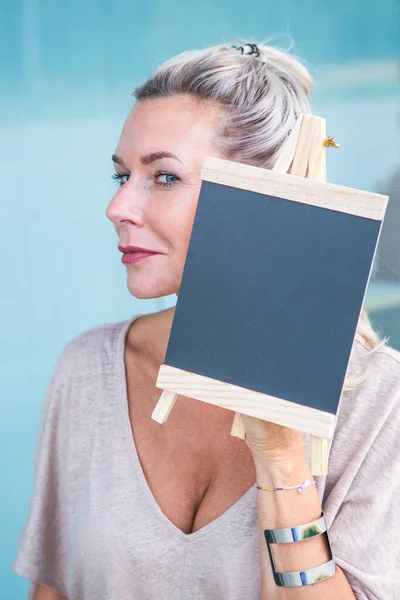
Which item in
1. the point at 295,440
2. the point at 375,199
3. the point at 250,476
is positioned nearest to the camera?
the point at 375,199

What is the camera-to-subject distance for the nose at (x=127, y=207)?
4.67 ft

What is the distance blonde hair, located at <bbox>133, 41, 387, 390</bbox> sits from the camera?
4.79ft

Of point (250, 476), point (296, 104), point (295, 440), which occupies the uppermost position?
point (296, 104)

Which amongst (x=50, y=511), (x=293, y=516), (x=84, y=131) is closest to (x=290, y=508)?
(x=293, y=516)

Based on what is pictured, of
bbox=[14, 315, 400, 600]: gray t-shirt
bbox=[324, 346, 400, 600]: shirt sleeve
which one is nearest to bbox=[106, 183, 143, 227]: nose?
bbox=[14, 315, 400, 600]: gray t-shirt

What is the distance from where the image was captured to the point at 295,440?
1263mm

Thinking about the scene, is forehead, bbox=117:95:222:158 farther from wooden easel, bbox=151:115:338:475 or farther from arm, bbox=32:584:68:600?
arm, bbox=32:584:68:600

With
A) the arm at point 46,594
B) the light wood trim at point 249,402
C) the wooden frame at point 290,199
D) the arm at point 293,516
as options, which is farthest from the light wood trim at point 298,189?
the arm at point 46,594

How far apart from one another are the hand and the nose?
16.2 inches

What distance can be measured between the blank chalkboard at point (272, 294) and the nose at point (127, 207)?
0.28 meters

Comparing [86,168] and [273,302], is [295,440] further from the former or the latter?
[86,168]

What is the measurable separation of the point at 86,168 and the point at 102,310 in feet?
1.26

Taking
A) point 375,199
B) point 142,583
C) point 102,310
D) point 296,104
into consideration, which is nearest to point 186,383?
point 375,199

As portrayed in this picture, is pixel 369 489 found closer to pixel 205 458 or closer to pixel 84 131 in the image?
pixel 205 458
